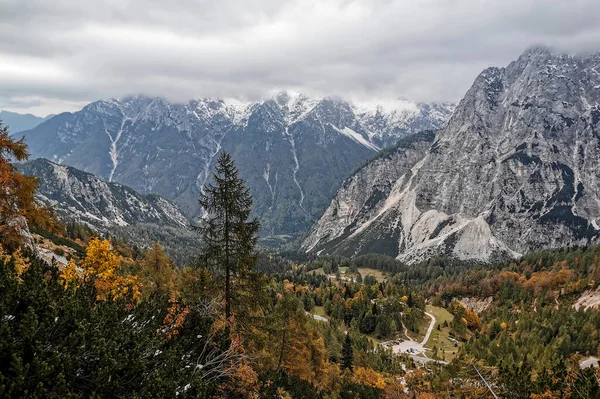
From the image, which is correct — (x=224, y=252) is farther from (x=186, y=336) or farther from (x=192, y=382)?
(x=192, y=382)

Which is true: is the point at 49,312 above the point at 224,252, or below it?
above

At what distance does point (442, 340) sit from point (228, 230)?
13246 centimetres

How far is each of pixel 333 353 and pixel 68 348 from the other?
255 ft

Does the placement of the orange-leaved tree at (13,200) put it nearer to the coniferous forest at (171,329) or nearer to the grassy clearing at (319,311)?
the coniferous forest at (171,329)

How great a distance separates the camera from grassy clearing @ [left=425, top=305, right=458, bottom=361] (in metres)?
124

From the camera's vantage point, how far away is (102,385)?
10.8m

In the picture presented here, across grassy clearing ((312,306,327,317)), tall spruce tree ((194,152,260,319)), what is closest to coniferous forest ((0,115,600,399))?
tall spruce tree ((194,152,260,319))

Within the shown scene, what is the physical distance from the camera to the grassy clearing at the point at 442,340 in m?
124

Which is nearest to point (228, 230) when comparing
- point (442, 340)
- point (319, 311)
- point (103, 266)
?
point (103, 266)

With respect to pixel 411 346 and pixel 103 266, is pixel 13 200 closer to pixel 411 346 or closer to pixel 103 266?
pixel 103 266

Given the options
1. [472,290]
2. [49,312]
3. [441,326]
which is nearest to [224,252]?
[49,312]

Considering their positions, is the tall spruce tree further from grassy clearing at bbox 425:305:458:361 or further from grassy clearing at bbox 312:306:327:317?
grassy clearing at bbox 312:306:327:317

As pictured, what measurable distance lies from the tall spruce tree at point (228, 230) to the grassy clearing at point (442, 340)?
111364mm

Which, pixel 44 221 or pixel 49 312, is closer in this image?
A: pixel 49 312
